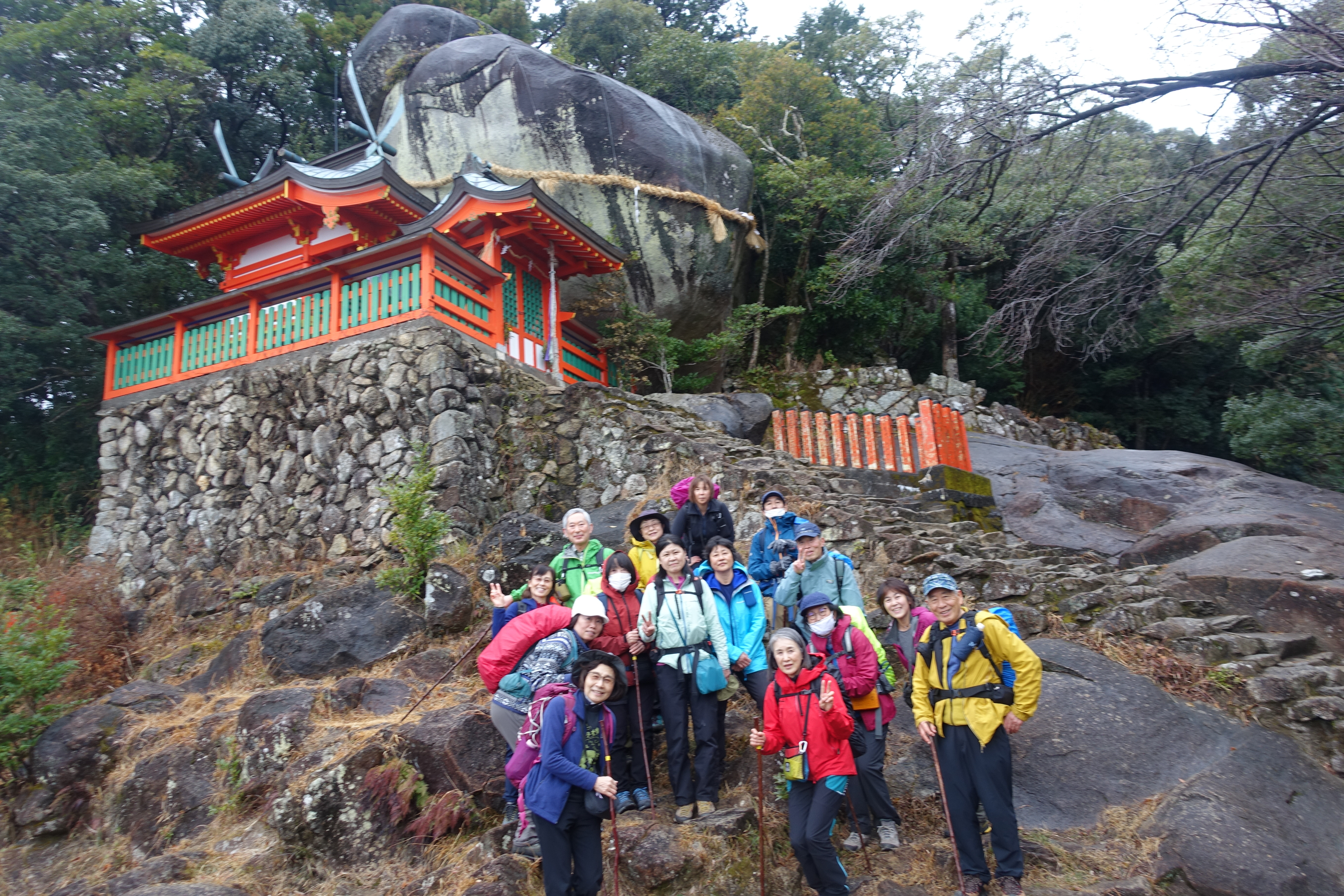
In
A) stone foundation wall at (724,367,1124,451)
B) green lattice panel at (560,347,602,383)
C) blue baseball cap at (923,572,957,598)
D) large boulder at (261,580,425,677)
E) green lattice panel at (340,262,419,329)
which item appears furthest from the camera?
stone foundation wall at (724,367,1124,451)

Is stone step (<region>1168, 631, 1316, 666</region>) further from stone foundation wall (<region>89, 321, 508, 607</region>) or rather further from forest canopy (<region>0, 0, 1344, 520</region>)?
stone foundation wall (<region>89, 321, 508, 607</region>)

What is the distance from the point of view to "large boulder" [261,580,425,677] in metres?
8.75

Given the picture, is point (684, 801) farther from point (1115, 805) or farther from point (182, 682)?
point (182, 682)

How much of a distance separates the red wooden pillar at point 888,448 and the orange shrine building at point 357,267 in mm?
5065

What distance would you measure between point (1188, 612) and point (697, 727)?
4.78m

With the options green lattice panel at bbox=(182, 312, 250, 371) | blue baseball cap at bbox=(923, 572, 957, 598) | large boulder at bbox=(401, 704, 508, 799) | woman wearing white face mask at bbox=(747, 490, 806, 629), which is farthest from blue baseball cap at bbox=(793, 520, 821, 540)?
green lattice panel at bbox=(182, 312, 250, 371)

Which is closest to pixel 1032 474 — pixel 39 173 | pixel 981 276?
pixel 981 276

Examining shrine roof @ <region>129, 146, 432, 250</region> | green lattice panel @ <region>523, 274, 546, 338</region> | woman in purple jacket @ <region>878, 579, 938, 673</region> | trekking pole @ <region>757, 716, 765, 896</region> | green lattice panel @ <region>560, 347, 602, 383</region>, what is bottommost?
trekking pole @ <region>757, 716, 765, 896</region>

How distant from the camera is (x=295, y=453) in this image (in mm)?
12094

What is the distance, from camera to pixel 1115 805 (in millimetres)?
5773

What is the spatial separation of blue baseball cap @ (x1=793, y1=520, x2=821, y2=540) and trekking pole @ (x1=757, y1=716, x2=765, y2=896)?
1330mm

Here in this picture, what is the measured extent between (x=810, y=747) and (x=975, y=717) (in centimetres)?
97

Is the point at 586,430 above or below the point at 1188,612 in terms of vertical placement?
above

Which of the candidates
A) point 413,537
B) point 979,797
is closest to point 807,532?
point 979,797
